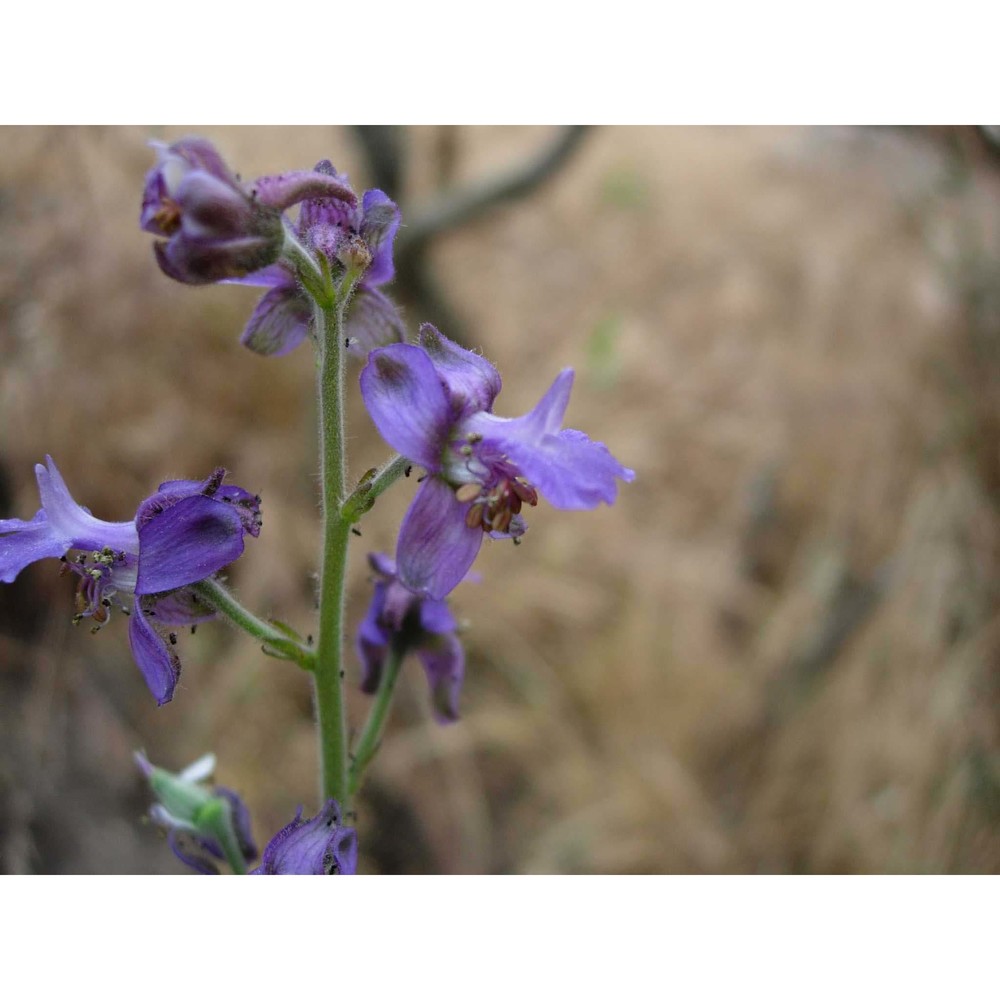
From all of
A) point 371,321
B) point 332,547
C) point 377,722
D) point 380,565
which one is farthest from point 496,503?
point 377,722

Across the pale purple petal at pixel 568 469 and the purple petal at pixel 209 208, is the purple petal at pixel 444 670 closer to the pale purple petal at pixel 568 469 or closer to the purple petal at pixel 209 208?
the pale purple petal at pixel 568 469

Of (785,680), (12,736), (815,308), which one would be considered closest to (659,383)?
(815,308)

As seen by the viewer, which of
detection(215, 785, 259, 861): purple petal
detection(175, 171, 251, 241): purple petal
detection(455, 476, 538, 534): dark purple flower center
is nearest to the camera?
detection(175, 171, 251, 241): purple petal

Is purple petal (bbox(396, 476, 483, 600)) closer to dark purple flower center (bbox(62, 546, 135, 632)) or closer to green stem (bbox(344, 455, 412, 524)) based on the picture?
green stem (bbox(344, 455, 412, 524))

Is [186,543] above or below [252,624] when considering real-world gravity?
above

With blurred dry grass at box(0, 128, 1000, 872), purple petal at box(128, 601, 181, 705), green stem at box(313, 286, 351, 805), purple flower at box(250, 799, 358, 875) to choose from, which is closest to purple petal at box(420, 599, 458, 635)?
green stem at box(313, 286, 351, 805)

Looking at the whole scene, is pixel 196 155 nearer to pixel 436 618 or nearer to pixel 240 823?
pixel 436 618
